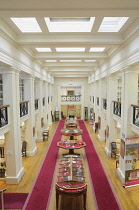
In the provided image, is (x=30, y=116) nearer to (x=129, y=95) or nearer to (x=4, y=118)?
(x=4, y=118)

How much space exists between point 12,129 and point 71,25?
453 cm

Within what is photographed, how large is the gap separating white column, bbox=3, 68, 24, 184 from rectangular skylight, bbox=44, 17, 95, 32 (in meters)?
2.29

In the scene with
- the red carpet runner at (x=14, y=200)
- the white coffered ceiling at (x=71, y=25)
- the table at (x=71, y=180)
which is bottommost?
the red carpet runner at (x=14, y=200)

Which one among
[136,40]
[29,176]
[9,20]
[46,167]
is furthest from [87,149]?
[9,20]

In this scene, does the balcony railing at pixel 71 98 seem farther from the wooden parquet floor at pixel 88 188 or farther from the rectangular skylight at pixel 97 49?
the rectangular skylight at pixel 97 49

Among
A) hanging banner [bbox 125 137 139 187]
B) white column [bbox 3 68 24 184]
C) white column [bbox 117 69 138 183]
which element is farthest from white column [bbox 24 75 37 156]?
hanging banner [bbox 125 137 139 187]

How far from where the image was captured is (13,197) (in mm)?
6289

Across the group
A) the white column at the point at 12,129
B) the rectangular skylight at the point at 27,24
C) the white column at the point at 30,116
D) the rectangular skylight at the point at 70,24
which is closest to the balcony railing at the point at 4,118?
the white column at the point at 12,129

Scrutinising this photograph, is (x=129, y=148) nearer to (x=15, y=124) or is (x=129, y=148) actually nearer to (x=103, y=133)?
(x=15, y=124)

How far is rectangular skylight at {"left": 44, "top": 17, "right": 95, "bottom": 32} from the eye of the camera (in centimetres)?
557

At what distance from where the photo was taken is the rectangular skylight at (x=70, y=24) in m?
5.57

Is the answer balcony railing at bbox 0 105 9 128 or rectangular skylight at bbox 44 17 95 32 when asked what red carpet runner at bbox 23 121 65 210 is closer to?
balcony railing at bbox 0 105 9 128

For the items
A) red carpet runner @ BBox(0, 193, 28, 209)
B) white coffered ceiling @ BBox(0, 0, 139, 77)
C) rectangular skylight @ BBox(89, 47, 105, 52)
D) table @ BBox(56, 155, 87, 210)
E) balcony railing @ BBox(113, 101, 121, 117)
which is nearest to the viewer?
white coffered ceiling @ BBox(0, 0, 139, 77)

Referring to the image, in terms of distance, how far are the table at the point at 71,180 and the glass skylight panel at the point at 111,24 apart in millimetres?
5294
